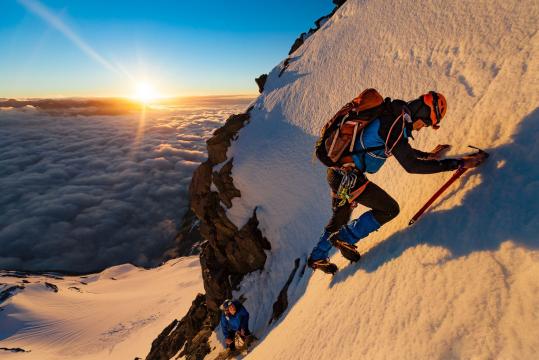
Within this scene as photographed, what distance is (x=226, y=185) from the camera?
17.2 m

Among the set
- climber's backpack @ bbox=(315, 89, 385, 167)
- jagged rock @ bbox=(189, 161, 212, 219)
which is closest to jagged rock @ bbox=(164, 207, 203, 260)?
jagged rock @ bbox=(189, 161, 212, 219)

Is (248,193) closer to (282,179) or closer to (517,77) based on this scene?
(282,179)

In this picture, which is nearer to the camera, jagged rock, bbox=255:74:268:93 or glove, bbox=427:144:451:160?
glove, bbox=427:144:451:160

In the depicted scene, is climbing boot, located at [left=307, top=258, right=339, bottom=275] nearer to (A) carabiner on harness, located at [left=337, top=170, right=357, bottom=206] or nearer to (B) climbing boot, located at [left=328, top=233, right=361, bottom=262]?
(B) climbing boot, located at [left=328, top=233, right=361, bottom=262]

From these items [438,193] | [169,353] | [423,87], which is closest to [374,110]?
[438,193]

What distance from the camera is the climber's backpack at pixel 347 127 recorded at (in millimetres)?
4035

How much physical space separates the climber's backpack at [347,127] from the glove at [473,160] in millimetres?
1151

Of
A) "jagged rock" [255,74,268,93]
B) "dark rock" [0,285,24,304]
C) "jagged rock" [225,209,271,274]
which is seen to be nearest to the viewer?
"jagged rock" [225,209,271,274]

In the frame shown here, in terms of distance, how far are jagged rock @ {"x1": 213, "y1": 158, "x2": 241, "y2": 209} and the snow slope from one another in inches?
907

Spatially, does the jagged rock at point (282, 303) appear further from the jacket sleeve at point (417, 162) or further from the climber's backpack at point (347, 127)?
the jacket sleeve at point (417, 162)

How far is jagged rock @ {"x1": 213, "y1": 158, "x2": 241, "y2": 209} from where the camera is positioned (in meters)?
16.7

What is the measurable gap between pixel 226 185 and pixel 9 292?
109 metres

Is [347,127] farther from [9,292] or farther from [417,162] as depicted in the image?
[9,292]

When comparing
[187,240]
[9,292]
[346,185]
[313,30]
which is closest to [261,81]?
[313,30]
